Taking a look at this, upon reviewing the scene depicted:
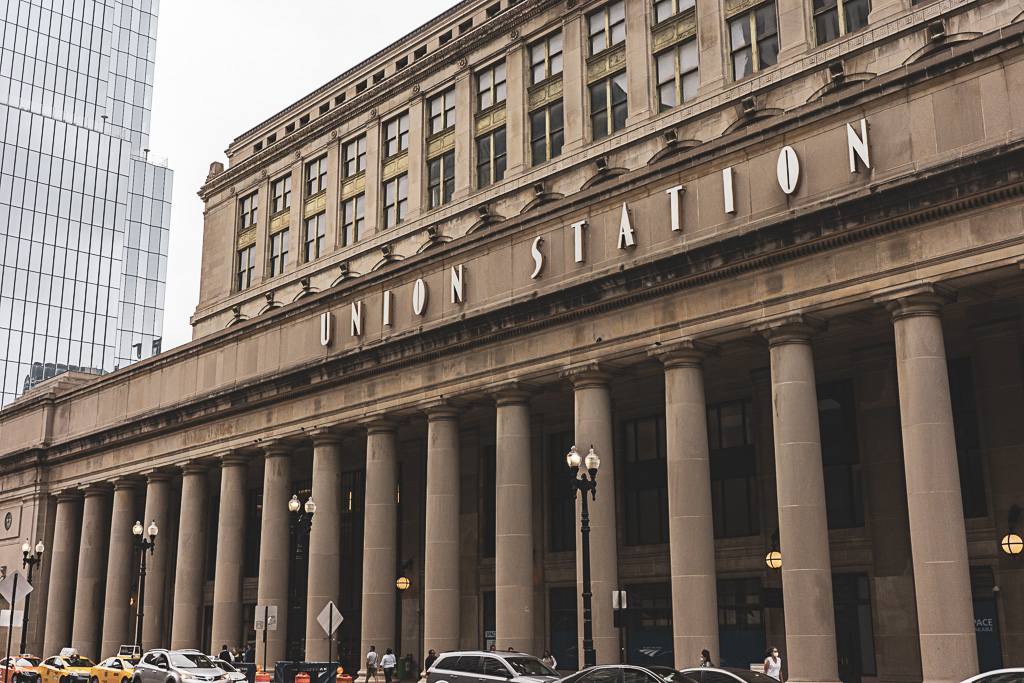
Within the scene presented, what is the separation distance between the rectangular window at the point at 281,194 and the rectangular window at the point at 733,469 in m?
33.9

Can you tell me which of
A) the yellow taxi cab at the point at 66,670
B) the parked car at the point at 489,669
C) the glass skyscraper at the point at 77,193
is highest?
the glass skyscraper at the point at 77,193

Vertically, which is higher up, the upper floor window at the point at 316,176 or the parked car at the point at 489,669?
the upper floor window at the point at 316,176

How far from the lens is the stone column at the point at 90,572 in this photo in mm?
57938

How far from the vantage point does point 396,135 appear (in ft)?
188

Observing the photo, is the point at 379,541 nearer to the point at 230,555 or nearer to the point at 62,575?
the point at 230,555

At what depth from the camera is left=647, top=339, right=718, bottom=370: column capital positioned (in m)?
31.8

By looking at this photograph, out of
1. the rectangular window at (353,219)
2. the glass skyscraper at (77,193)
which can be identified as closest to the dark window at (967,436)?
the rectangular window at (353,219)

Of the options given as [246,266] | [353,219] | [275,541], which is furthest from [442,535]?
[246,266]

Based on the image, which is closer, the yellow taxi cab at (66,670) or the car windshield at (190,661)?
the car windshield at (190,661)

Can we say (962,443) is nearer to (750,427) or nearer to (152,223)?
(750,427)

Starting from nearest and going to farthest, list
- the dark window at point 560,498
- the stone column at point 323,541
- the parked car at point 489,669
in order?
the parked car at point 489,669 < the stone column at point 323,541 < the dark window at point 560,498

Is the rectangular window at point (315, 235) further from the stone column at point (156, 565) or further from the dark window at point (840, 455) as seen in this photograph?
the dark window at point (840, 455)

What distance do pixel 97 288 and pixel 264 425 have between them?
337 ft

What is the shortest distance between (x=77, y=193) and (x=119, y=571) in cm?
9616
